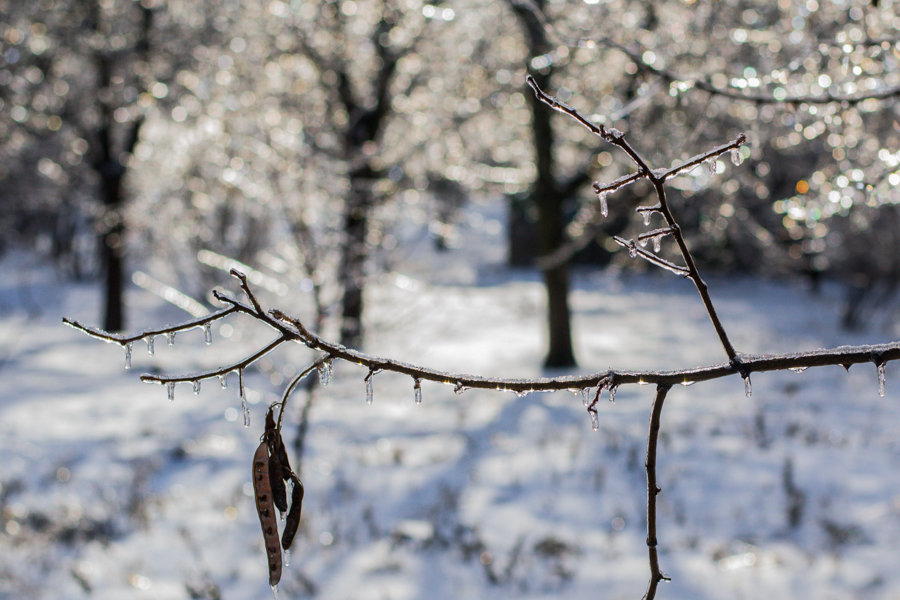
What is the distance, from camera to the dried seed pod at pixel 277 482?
1105 mm

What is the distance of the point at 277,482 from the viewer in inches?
43.8

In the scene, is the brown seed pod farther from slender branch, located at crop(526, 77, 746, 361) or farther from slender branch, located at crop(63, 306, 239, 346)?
slender branch, located at crop(526, 77, 746, 361)

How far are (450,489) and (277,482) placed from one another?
450cm

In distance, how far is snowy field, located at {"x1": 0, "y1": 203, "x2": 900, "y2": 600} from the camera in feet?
13.3

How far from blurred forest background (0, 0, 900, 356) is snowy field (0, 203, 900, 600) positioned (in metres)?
1.32

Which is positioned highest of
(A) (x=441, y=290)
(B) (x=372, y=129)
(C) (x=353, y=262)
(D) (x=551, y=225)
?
(B) (x=372, y=129)

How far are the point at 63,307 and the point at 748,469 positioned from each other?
16573 millimetres

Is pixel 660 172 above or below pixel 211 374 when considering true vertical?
above

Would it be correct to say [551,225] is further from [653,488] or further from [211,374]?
[211,374]

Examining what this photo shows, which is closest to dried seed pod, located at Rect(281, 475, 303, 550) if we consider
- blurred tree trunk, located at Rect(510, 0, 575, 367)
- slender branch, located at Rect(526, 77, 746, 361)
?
slender branch, located at Rect(526, 77, 746, 361)

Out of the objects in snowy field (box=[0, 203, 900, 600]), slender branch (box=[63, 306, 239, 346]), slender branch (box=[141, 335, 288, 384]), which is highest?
slender branch (box=[63, 306, 239, 346])

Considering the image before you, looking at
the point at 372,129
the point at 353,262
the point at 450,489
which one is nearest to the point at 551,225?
the point at 372,129

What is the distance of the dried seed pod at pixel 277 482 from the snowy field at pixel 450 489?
0.31 m

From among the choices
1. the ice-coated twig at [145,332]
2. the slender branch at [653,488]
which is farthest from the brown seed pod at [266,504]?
the slender branch at [653,488]
